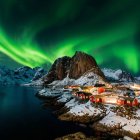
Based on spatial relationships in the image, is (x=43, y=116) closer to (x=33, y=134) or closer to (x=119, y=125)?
(x=33, y=134)

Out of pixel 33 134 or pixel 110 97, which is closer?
pixel 33 134

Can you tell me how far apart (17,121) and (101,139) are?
34908 millimetres

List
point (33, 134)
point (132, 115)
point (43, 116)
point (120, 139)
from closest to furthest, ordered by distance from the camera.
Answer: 1. point (120, 139)
2. point (33, 134)
3. point (132, 115)
4. point (43, 116)

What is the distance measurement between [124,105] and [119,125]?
64.9 feet

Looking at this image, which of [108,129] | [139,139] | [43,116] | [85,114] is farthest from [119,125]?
[43,116]

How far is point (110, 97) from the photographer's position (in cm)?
9806

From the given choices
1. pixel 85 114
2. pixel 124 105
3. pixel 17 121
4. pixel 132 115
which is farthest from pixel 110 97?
pixel 17 121

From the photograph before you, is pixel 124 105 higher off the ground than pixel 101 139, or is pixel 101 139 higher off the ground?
pixel 124 105

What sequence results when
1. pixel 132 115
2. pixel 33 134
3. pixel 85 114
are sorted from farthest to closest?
pixel 85 114
pixel 132 115
pixel 33 134

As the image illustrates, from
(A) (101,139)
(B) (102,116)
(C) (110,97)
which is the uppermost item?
(C) (110,97)

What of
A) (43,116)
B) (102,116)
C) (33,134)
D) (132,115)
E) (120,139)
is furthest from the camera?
(43,116)

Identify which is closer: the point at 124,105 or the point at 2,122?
the point at 2,122

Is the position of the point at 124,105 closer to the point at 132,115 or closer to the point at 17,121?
the point at 132,115

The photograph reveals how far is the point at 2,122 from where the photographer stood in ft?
265
